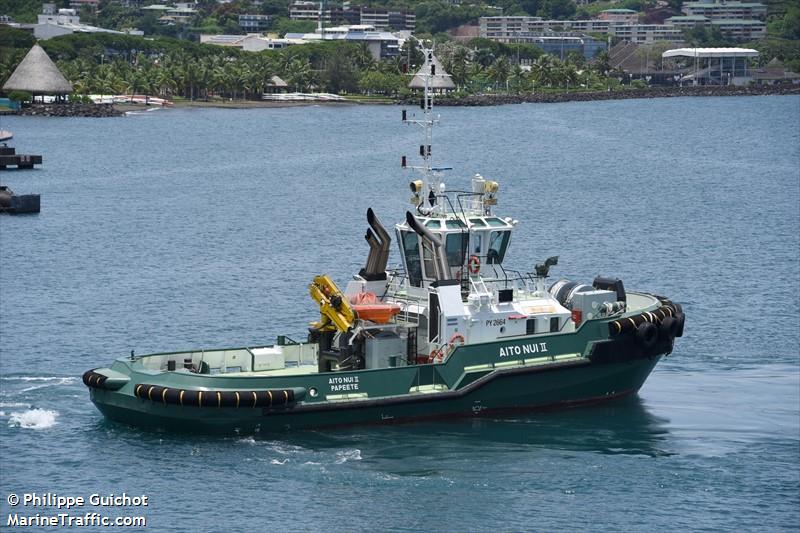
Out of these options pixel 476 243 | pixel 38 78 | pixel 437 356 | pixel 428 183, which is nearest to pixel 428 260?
pixel 476 243

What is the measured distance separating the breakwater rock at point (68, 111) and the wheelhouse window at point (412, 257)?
118m

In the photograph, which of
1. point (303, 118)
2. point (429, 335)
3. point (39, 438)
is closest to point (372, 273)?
point (429, 335)

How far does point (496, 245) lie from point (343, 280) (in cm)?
1545

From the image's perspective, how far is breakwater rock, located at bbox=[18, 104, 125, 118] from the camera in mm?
147875

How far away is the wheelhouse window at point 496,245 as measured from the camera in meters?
34.6

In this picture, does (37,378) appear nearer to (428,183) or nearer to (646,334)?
(428,183)

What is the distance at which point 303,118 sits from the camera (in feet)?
488

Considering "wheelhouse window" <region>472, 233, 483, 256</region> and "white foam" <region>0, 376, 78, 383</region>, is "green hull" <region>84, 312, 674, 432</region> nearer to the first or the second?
"wheelhouse window" <region>472, 233, 483, 256</region>

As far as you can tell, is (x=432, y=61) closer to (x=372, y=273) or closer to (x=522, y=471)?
(x=372, y=273)

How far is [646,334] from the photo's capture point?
34.6m

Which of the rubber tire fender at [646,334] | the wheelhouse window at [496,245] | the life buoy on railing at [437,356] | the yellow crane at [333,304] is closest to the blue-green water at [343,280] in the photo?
the life buoy on railing at [437,356]

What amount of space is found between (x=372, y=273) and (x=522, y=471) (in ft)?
21.2

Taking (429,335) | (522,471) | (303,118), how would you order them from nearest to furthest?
(522,471)
(429,335)
(303,118)

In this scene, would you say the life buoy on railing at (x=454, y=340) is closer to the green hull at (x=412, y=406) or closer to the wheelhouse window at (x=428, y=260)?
the green hull at (x=412, y=406)
